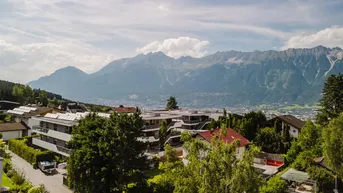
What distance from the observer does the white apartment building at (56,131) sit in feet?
149

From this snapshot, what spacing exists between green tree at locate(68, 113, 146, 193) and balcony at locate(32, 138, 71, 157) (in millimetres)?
15508

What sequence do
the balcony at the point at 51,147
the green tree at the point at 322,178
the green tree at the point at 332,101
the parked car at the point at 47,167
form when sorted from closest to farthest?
1. the green tree at the point at 322,178
2. the parked car at the point at 47,167
3. the balcony at the point at 51,147
4. the green tree at the point at 332,101

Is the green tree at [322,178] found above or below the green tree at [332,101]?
below

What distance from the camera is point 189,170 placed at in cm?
1972

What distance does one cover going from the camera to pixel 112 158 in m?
28.2

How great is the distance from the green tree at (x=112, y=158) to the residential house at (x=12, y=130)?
39369 millimetres

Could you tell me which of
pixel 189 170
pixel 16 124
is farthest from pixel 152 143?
pixel 189 170

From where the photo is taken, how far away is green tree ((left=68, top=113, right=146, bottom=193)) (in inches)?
1120

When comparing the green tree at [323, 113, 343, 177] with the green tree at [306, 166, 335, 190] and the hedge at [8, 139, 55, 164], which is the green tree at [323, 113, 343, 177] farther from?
the hedge at [8, 139, 55, 164]

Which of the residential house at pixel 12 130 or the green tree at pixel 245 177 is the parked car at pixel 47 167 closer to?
the residential house at pixel 12 130

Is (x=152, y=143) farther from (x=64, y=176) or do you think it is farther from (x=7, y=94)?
(x=7, y=94)

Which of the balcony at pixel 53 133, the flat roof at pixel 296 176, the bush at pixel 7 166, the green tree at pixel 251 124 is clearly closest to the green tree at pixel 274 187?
the flat roof at pixel 296 176

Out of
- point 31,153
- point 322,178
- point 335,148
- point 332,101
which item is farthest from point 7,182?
point 332,101

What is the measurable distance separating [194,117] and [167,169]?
4473 cm
